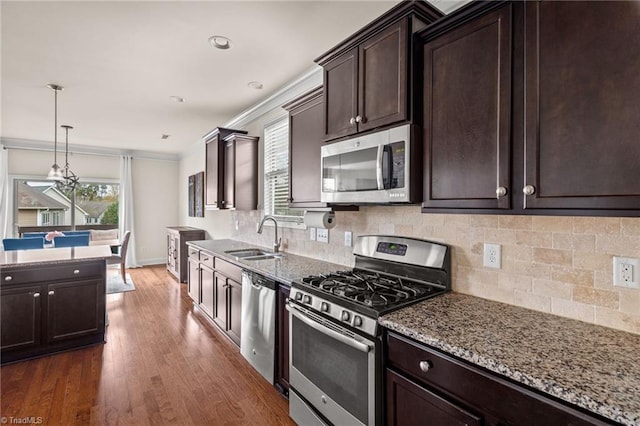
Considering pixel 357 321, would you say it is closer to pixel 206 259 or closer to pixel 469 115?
pixel 469 115

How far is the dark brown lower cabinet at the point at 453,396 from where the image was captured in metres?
0.92

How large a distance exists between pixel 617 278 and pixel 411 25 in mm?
1504

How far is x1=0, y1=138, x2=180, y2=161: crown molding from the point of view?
5.95 metres

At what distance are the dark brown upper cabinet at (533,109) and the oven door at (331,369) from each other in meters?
0.84

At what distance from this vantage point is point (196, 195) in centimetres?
650

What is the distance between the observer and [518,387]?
3.21ft

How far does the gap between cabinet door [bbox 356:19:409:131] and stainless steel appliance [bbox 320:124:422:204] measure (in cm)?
9

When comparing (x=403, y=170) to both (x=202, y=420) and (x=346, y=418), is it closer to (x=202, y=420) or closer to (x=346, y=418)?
(x=346, y=418)

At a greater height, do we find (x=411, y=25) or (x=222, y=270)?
(x=411, y=25)

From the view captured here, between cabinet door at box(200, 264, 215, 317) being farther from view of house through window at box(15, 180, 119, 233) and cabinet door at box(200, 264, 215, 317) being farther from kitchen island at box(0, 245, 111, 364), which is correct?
view of house through window at box(15, 180, 119, 233)

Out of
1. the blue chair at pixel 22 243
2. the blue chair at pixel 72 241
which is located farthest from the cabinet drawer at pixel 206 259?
the blue chair at pixel 22 243

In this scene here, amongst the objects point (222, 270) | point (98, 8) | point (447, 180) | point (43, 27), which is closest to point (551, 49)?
point (447, 180)

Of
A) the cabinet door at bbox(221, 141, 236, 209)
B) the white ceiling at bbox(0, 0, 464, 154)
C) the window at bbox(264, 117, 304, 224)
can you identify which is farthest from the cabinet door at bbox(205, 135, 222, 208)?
the window at bbox(264, 117, 304, 224)

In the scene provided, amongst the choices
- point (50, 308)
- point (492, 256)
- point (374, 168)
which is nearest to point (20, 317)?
point (50, 308)
